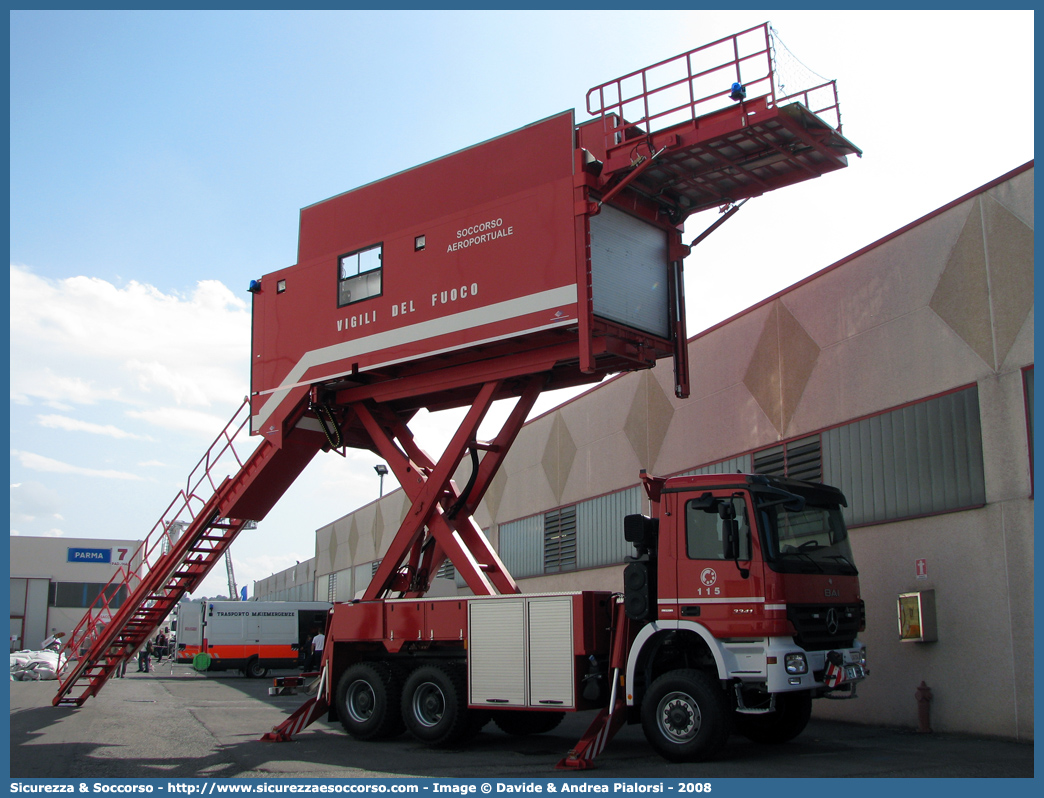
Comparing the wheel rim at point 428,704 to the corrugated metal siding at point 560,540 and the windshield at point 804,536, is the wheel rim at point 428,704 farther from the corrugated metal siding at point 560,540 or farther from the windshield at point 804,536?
the corrugated metal siding at point 560,540

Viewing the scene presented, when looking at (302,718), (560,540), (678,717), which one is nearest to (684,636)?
(678,717)

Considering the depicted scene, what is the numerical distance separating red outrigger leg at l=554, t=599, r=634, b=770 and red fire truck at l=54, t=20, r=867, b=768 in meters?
0.03

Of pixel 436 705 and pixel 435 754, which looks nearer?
pixel 435 754

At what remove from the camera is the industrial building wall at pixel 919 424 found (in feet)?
39.7

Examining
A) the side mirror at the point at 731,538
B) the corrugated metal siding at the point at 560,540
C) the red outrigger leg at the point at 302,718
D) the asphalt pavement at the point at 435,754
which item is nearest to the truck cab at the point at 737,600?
the side mirror at the point at 731,538

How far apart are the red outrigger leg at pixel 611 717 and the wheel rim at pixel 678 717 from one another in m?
0.64

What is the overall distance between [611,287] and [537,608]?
15.4 feet

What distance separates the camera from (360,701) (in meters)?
13.6

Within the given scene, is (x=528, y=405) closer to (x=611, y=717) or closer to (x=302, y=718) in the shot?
(x=611, y=717)

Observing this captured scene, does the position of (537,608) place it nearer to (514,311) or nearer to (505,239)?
(514,311)

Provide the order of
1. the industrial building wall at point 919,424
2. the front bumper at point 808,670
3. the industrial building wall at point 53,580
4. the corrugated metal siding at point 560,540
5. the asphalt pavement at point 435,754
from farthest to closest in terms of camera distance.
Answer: the industrial building wall at point 53,580 → the corrugated metal siding at point 560,540 → the industrial building wall at point 919,424 → the asphalt pavement at point 435,754 → the front bumper at point 808,670

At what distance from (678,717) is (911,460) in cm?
608
